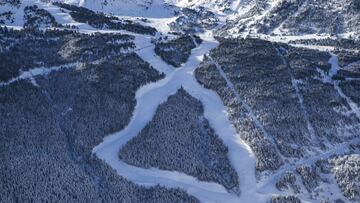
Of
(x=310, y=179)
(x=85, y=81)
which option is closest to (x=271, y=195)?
(x=310, y=179)

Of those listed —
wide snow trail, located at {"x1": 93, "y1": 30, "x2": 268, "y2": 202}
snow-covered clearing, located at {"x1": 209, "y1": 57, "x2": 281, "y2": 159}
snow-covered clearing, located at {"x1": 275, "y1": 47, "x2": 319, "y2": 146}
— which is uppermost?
snow-covered clearing, located at {"x1": 275, "y1": 47, "x2": 319, "y2": 146}

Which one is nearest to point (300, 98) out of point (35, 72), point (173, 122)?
point (173, 122)

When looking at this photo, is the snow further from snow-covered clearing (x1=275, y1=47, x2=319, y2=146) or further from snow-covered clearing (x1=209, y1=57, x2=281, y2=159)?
snow-covered clearing (x1=275, y1=47, x2=319, y2=146)

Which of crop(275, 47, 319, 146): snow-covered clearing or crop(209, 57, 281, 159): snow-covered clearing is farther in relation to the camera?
crop(275, 47, 319, 146): snow-covered clearing

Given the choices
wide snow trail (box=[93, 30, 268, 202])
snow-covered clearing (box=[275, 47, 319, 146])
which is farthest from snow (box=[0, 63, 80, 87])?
snow-covered clearing (box=[275, 47, 319, 146])

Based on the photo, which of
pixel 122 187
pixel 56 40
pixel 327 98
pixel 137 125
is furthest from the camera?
pixel 56 40

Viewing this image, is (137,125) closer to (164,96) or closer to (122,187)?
(164,96)
